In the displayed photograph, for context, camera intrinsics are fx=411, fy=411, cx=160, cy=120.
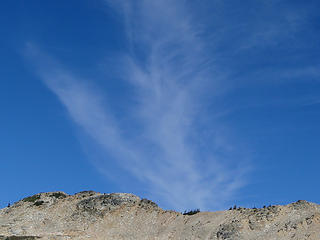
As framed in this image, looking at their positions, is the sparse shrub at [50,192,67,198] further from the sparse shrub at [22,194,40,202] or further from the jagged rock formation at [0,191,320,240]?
the sparse shrub at [22,194,40,202]

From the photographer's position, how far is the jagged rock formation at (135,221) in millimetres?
67438

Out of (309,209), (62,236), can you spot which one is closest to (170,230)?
(62,236)

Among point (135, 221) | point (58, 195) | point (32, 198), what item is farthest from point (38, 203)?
point (135, 221)

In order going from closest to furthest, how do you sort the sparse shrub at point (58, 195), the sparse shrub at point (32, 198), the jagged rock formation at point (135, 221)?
the jagged rock formation at point (135, 221)
the sparse shrub at point (58, 195)
the sparse shrub at point (32, 198)

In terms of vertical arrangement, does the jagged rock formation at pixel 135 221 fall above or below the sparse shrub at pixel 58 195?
below

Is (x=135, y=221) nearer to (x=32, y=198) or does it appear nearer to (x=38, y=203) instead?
(x=38, y=203)

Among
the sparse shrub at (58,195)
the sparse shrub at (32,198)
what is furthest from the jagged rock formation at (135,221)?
the sparse shrub at (32,198)

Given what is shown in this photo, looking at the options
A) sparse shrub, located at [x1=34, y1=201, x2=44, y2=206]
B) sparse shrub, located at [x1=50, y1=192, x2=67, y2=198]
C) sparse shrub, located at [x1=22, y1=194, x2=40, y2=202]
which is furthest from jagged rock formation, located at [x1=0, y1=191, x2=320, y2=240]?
sparse shrub, located at [x1=22, y1=194, x2=40, y2=202]

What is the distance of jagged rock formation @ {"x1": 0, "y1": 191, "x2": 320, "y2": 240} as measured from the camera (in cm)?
6744

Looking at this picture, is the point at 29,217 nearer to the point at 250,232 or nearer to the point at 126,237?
the point at 126,237

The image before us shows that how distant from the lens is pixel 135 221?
78500mm

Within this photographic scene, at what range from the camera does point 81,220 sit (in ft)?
261

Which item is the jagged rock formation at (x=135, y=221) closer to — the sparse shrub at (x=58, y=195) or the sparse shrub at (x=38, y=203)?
the sparse shrub at (x=38, y=203)

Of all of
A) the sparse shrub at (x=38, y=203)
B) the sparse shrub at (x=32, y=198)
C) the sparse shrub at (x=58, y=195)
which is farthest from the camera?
the sparse shrub at (x=32, y=198)
